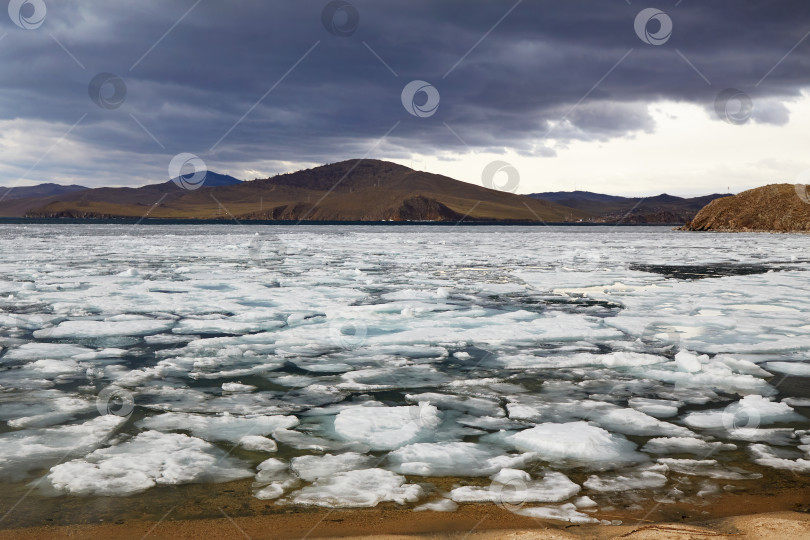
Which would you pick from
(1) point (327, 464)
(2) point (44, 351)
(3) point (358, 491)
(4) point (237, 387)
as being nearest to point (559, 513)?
(3) point (358, 491)

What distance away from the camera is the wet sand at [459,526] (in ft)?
8.78

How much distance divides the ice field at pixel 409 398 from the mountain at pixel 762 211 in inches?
3040

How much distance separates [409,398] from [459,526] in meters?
2.06

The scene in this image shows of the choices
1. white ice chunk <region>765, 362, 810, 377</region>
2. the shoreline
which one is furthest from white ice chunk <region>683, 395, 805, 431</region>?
the shoreline

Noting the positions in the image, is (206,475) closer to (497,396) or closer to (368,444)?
(368,444)

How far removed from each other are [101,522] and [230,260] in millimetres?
18218

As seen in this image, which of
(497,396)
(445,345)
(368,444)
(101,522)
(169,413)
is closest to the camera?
(101,522)

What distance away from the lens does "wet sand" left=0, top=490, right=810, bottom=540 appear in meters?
2.68

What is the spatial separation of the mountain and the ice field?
77.2 metres

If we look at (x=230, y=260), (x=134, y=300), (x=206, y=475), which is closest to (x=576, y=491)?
(x=206, y=475)

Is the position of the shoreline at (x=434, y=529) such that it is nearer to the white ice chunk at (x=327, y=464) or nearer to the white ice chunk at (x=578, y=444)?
the white ice chunk at (x=327, y=464)

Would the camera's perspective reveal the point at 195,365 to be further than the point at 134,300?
No

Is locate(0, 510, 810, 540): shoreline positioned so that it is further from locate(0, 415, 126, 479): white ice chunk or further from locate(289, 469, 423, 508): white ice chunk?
locate(0, 415, 126, 479): white ice chunk

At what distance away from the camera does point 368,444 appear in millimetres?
3861
